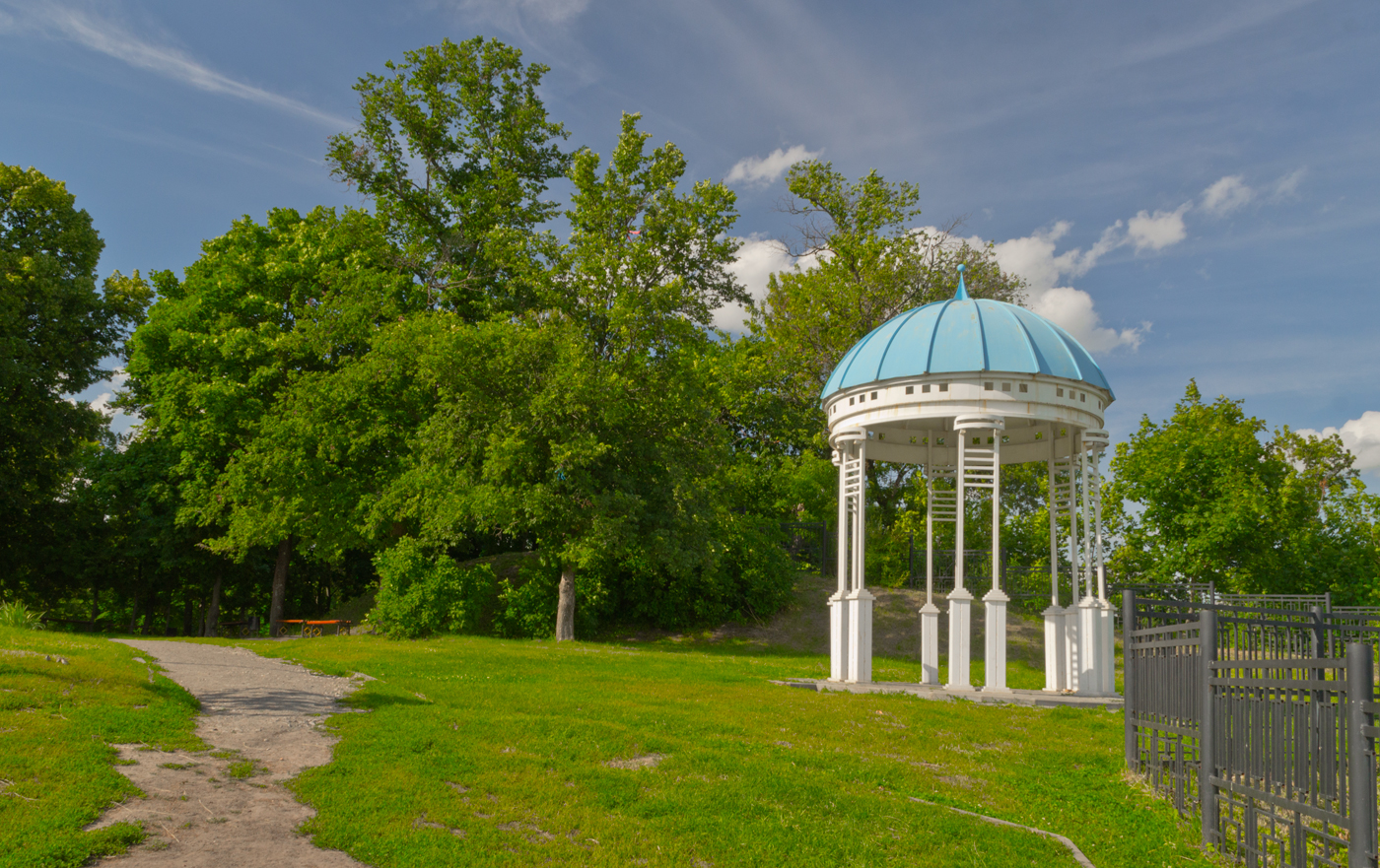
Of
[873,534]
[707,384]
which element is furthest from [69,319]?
[873,534]

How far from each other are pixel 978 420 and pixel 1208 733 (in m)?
9.26

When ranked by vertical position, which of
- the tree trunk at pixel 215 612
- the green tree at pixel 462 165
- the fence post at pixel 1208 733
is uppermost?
the green tree at pixel 462 165

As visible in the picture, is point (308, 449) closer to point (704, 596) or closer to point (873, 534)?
point (704, 596)

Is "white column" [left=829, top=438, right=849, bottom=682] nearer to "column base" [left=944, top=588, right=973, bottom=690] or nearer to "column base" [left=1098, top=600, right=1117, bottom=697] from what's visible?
"column base" [left=944, top=588, right=973, bottom=690]

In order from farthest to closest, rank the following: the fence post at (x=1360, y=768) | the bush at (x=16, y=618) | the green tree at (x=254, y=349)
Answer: the green tree at (x=254, y=349)
the bush at (x=16, y=618)
the fence post at (x=1360, y=768)

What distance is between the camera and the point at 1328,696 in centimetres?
572

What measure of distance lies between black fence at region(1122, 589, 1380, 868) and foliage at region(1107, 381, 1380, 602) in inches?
786

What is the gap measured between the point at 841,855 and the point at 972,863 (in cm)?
86

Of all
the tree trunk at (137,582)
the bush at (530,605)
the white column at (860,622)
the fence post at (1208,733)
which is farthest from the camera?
the tree trunk at (137,582)

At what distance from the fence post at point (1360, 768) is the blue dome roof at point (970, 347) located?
10976 millimetres

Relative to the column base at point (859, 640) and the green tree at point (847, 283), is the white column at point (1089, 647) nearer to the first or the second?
the column base at point (859, 640)

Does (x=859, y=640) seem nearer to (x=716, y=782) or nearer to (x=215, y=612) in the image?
A: (x=716, y=782)

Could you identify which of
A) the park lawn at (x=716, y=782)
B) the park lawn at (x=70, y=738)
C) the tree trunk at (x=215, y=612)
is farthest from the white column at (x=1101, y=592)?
the tree trunk at (x=215, y=612)

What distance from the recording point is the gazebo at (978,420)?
51.9 feet
